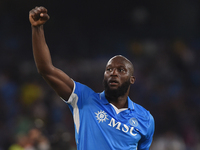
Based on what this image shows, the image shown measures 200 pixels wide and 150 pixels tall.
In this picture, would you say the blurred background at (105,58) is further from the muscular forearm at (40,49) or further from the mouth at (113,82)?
the muscular forearm at (40,49)

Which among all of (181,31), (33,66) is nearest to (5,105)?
(33,66)

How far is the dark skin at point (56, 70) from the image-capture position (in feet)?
8.49

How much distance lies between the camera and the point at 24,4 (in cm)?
1106

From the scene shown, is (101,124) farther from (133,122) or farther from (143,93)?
(143,93)

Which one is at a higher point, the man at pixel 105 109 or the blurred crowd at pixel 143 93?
the man at pixel 105 109

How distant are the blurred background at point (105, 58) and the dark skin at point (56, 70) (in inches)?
133

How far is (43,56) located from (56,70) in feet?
0.71

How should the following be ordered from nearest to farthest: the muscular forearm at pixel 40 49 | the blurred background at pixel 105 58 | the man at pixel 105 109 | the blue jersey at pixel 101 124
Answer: the muscular forearm at pixel 40 49, the man at pixel 105 109, the blue jersey at pixel 101 124, the blurred background at pixel 105 58

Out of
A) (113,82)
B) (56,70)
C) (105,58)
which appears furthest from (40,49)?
(105,58)

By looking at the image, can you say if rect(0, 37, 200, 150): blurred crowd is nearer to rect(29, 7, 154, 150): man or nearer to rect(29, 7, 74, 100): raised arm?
rect(29, 7, 154, 150): man

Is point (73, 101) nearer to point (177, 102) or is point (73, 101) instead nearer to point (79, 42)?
point (177, 102)

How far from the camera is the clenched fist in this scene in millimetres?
2521

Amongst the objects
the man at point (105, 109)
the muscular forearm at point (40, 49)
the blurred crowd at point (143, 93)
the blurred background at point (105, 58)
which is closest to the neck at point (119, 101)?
the man at point (105, 109)

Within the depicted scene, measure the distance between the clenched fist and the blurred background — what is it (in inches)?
156
